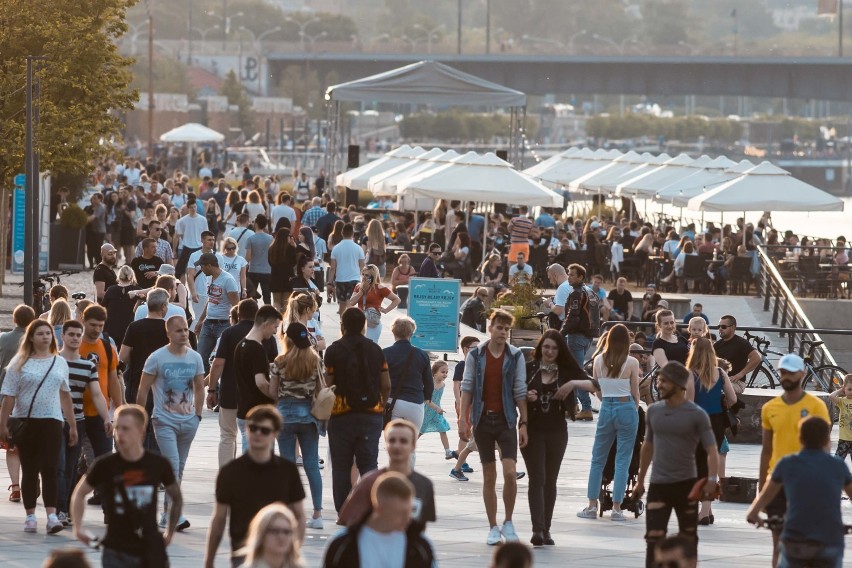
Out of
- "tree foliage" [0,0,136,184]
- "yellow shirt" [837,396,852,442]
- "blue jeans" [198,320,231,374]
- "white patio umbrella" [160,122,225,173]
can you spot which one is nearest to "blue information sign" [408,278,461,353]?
"blue jeans" [198,320,231,374]

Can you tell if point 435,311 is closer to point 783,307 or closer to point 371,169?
point 783,307

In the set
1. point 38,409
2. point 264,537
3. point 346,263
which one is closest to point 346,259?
point 346,263

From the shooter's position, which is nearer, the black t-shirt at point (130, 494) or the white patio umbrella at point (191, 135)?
the black t-shirt at point (130, 494)

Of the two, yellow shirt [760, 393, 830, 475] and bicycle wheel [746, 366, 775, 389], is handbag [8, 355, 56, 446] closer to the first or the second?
yellow shirt [760, 393, 830, 475]

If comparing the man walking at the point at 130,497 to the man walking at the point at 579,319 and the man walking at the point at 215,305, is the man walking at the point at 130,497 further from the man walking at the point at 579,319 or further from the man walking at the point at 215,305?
the man walking at the point at 579,319

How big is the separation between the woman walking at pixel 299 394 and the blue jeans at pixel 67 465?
3.88ft

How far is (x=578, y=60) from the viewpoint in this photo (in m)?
103

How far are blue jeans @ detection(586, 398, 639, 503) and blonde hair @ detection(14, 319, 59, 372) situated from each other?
3696mm

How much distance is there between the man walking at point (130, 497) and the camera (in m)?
7.57

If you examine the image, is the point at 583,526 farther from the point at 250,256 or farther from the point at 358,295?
the point at 250,256

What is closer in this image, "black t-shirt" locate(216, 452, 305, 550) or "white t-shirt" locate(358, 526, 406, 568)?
"white t-shirt" locate(358, 526, 406, 568)

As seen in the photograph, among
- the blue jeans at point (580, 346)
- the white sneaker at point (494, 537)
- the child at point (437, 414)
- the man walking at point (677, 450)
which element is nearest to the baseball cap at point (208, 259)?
the child at point (437, 414)

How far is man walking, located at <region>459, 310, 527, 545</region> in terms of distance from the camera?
10781mm

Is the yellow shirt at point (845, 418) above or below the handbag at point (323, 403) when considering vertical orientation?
below
